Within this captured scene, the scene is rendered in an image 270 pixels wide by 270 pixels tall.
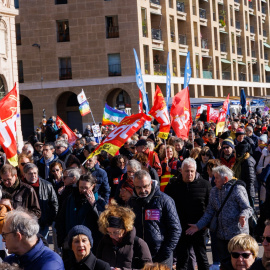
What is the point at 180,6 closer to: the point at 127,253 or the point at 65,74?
the point at 65,74

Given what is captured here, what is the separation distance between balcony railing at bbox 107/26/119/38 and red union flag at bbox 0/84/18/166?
3408 cm

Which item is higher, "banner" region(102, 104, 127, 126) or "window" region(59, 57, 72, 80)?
"window" region(59, 57, 72, 80)

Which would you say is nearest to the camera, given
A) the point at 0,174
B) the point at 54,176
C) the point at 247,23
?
the point at 0,174

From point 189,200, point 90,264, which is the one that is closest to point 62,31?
point 189,200

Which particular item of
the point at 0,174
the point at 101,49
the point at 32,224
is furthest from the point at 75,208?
the point at 101,49

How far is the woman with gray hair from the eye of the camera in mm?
8336

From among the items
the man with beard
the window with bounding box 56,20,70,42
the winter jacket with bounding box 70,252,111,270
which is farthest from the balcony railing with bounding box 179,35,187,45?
the winter jacket with bounding box 70,252,111,270

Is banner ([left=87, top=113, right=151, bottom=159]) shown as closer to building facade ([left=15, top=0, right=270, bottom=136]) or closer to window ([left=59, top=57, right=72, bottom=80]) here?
building facade ([left=15, top=0, right=270, bottom=136])

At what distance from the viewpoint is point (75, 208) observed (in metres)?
8.23

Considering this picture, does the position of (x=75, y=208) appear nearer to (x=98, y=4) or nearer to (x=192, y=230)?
(x=192, y=230)

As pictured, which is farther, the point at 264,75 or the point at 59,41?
the point at 264,75

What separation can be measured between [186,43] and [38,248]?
50369 millimetres

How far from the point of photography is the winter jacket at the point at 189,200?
8797 millimetres

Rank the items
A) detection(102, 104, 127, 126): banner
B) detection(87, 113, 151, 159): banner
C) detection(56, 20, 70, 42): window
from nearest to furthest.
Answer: detection(87, 113, 151, 159): banner → detection(102, 104, 127, 126): banner → detection(56, 20, 70, 42): window
